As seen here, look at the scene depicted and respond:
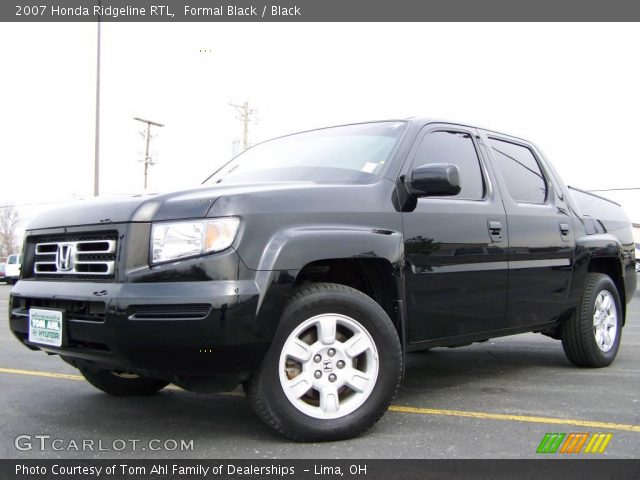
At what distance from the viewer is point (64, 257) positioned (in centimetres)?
329

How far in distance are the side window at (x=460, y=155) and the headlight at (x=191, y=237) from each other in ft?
4.98

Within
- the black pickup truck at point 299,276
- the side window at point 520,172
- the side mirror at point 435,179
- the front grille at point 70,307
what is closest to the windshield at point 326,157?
the black pickup truck at point 299,276

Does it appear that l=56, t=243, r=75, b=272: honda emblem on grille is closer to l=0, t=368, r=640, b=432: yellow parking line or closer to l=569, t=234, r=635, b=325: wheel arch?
l=0, t=368, r=640, b=432: yellow parking line

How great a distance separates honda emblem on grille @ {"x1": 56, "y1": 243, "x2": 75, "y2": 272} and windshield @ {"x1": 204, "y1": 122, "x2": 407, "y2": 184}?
1271mm

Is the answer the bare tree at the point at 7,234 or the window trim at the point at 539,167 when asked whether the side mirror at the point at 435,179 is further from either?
the bare tree at the point at 7,234

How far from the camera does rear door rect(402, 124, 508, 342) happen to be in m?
3.63

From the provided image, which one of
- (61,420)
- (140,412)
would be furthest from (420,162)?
(61,420)

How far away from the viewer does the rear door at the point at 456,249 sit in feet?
11.9

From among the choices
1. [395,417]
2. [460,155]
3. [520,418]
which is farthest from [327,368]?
[460,155]

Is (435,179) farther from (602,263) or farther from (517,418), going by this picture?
(602,263)

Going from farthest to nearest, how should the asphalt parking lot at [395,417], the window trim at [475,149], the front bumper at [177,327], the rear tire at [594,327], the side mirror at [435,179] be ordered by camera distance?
the rear tire at [594,327]
the window trim at [475,149]
the side mirror at [435,179]
the asphalt parking lot at [395,417]
the front bumper at [177,327]

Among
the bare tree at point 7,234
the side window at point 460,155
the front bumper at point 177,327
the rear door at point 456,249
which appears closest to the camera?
the front bumper at point 177,327

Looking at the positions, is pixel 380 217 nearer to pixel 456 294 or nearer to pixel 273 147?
pixel 456 294

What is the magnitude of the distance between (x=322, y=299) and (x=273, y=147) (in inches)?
72.2
